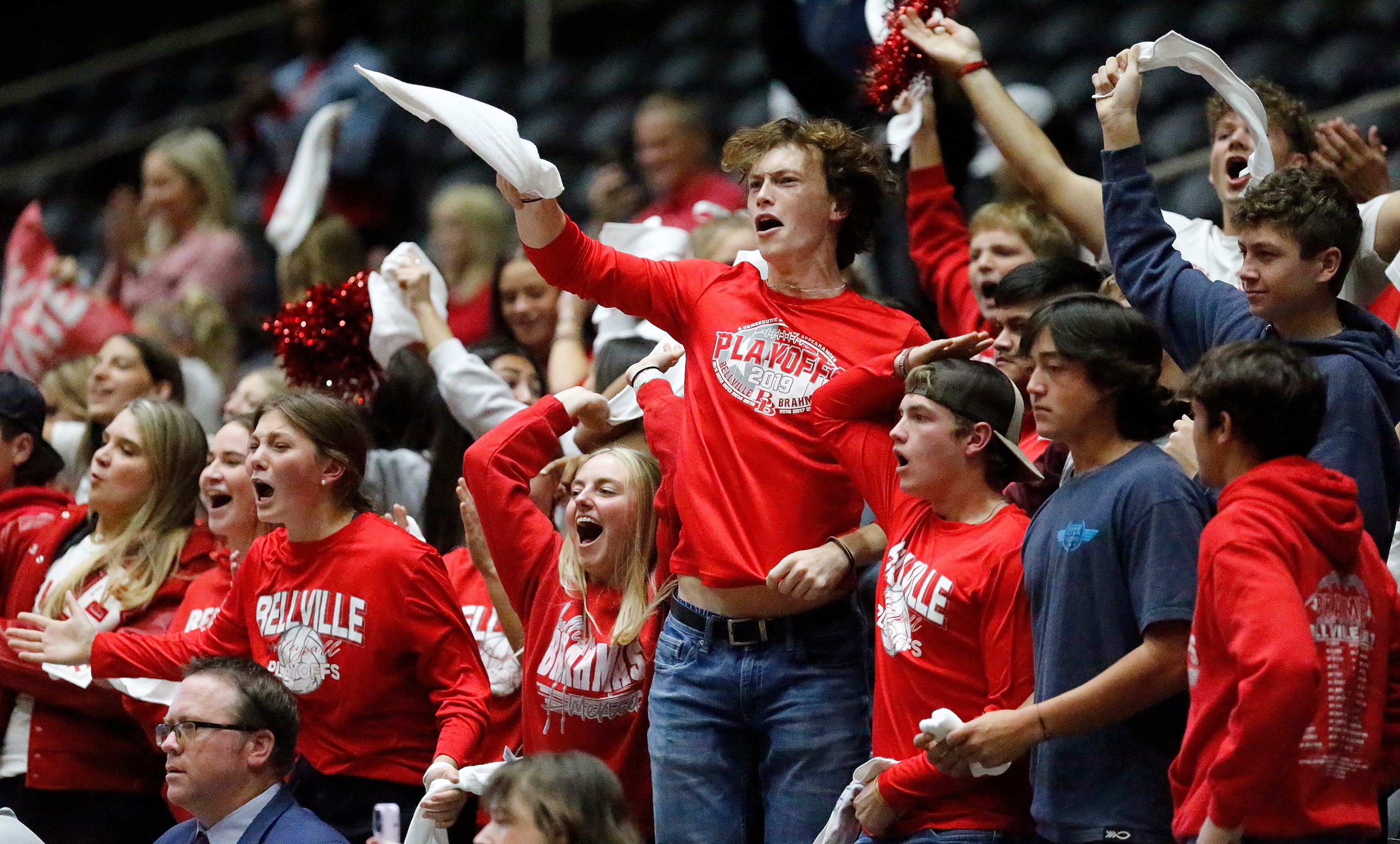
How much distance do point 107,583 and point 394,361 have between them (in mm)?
1041

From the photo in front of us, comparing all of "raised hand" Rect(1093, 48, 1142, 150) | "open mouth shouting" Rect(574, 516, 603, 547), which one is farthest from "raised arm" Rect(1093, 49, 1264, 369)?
"open mouth shouting" Rect(574, 516, 603, 547)

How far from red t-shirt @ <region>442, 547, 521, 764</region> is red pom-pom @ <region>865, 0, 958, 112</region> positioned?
1.57 m

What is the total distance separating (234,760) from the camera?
3.60 meters

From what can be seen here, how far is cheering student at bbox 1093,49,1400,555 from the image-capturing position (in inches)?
120

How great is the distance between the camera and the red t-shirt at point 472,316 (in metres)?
6.27

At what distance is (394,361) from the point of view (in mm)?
5109

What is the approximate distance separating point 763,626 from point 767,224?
33.7 inches

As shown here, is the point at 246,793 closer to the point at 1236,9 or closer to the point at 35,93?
the point at 1236,9

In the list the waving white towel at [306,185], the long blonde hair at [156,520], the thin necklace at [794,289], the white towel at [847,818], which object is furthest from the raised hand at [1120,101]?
the waving white towel at [306,185]

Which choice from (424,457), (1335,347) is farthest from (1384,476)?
(424,457)

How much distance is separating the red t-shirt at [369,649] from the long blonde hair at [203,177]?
12.3ft

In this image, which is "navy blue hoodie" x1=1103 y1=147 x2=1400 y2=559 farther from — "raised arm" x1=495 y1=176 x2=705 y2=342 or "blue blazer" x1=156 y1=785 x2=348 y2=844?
"blue blazer" x1=156 y1=785 x2=348 y2=844

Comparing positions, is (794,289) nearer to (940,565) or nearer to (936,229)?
(940,565)

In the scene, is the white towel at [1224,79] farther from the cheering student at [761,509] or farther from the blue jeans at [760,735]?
the blue jeans at [760,735]
